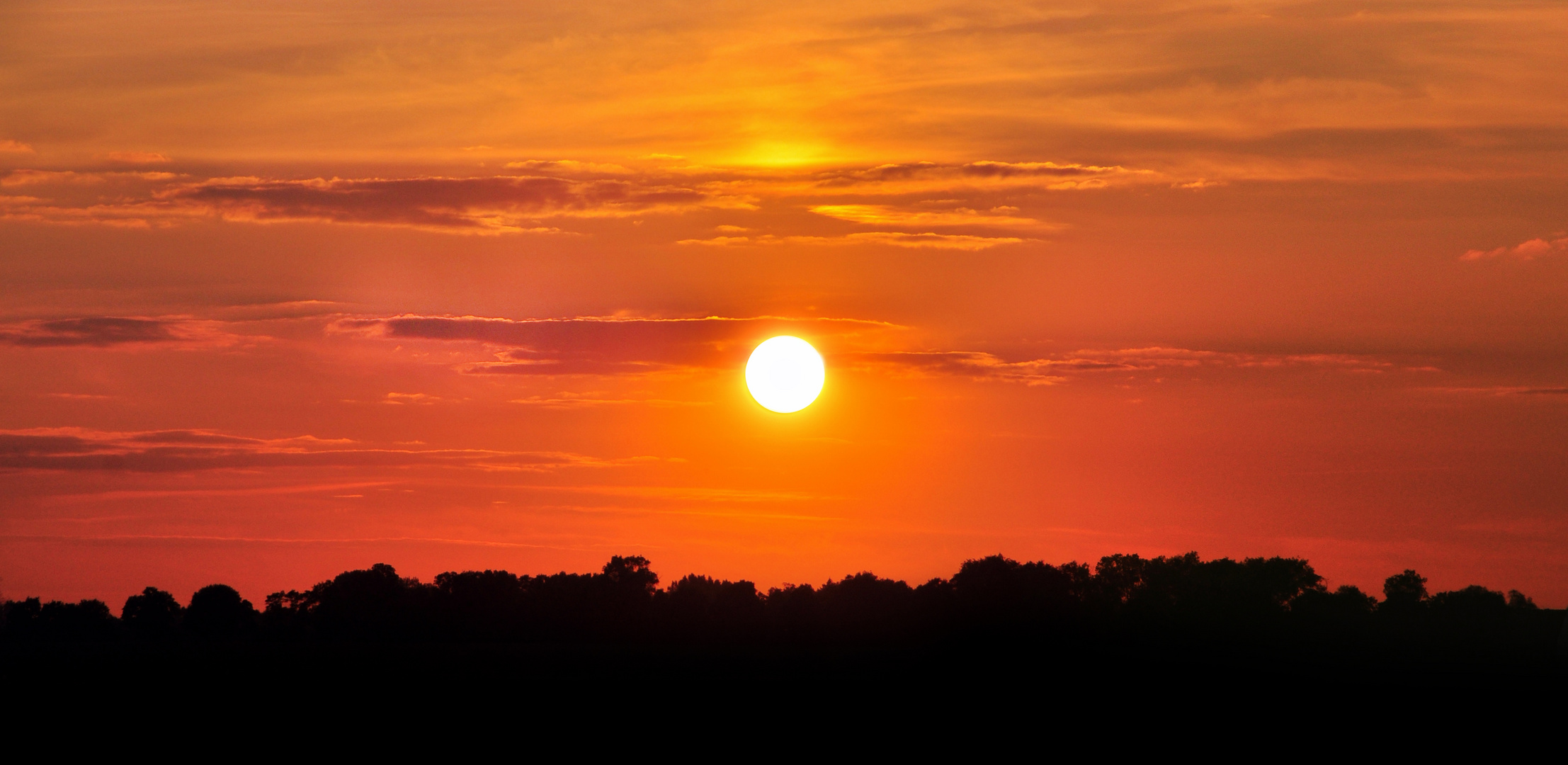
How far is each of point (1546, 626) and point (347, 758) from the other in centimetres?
14019

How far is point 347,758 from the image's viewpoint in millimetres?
62375

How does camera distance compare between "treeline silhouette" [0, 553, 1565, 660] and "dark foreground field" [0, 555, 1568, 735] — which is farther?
"treeline silhouette" [0, 553, 1565, 660]

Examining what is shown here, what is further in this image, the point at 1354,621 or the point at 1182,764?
the point at 1354,621

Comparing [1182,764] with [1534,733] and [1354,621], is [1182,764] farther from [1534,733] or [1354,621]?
[1354,621]

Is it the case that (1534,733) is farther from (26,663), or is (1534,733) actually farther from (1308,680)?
(26,663)

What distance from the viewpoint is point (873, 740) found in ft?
224

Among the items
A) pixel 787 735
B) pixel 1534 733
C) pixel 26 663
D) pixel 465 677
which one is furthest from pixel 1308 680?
pixel 26 663

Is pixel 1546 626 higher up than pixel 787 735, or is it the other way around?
pixel 1546 626

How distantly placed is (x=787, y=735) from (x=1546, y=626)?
122 meters

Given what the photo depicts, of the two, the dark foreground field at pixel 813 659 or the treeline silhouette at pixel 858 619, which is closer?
the dark foreground field at pixel 813 659

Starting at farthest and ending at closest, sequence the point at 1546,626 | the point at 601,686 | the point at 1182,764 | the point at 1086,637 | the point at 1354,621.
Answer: the point at 1354,621, the point at 1546,626, the point at 1086,637, the point at 601,686, the point at 1182,764

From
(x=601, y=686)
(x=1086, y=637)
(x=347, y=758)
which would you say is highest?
(x=1086, y=637)

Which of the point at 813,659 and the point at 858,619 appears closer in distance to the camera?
the point at 813,659

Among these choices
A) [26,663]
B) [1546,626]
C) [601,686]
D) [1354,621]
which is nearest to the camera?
[601,686]
